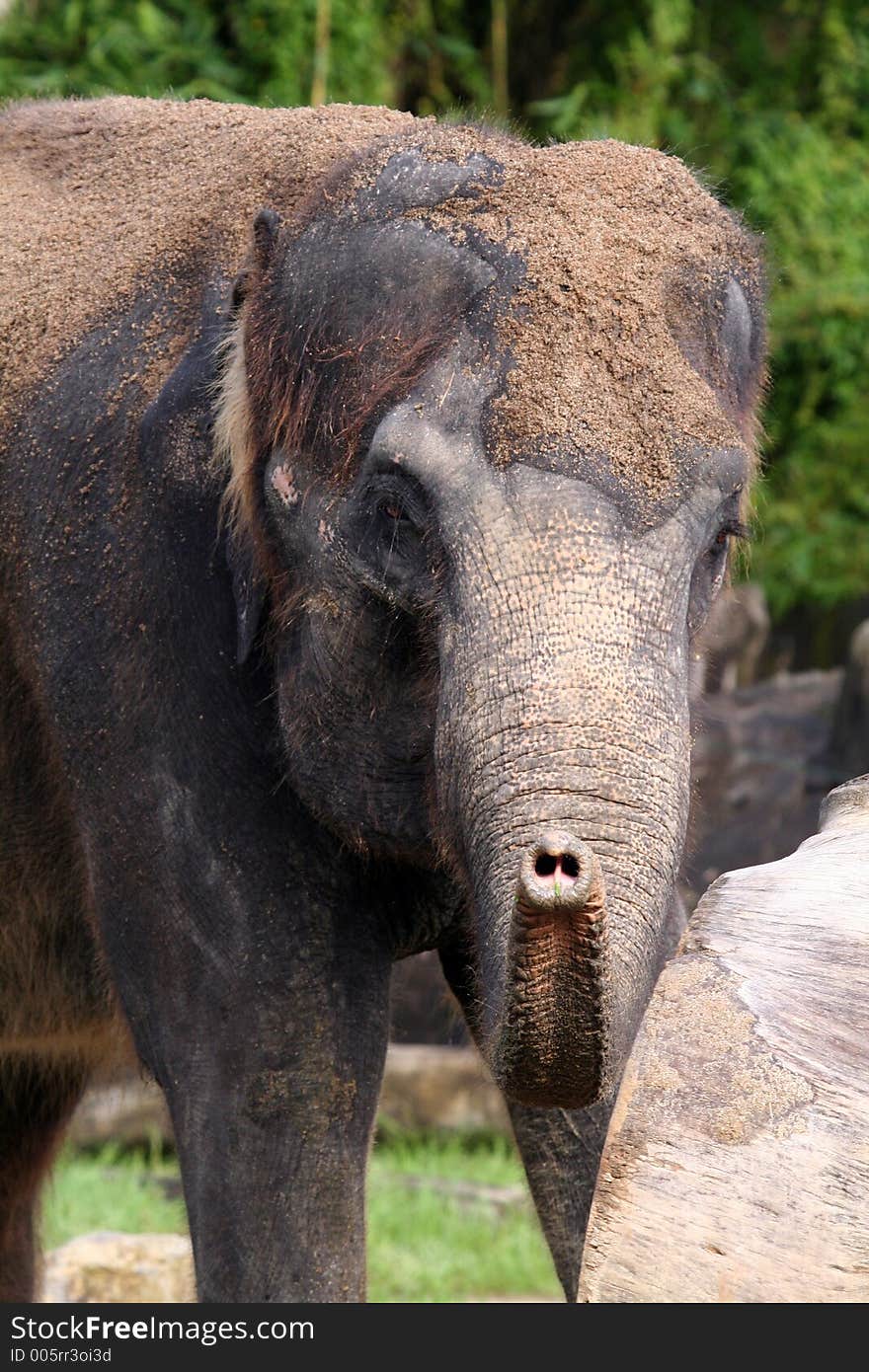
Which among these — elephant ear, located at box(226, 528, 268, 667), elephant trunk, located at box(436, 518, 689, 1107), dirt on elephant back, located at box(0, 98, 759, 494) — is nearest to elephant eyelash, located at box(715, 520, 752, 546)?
dirt on elephant back, located at box(0, 98, 759, 494)

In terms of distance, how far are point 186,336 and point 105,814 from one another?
0.78 metres

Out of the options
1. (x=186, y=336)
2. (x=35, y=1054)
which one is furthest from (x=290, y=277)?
(x=35, y=1054)

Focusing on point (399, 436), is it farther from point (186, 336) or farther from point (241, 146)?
point (241, 146)

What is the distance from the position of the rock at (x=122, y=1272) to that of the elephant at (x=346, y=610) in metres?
1.23

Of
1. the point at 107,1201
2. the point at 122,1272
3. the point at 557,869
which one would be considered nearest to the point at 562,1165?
the point at 557,869

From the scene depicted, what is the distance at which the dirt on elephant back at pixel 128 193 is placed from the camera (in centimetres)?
332

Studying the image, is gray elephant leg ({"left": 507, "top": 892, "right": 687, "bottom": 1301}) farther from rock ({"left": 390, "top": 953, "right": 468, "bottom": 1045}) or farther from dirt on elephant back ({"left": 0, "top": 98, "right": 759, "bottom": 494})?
rock ({"left": 390, "top": 953, "right": 468, "bottom": 1045})

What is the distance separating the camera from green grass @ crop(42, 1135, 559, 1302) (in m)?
5.30

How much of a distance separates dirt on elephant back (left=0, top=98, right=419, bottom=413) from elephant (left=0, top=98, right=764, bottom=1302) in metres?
0.01

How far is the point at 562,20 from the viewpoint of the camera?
9.74 m

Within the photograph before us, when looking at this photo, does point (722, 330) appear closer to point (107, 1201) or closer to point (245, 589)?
point (245, 589)

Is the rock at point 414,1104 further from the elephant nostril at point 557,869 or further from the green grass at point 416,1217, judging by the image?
the elephant nostril at point 557,869

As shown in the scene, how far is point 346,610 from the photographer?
2.83m
